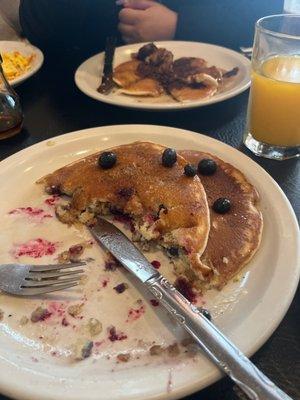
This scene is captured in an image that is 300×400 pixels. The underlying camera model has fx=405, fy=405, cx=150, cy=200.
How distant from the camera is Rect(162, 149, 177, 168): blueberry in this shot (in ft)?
4.23

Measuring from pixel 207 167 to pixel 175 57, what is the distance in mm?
1130

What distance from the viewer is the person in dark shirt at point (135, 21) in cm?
245

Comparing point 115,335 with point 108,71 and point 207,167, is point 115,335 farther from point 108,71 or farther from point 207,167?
point 108,71

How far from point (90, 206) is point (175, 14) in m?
1.84

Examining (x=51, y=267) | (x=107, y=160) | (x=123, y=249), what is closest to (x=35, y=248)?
(x=51, y=267)

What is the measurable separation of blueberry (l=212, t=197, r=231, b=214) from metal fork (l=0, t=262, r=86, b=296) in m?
0.41

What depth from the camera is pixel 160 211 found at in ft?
3.89

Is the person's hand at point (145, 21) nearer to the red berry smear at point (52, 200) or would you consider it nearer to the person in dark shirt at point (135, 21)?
the person in dark shirt at point (135, 21)

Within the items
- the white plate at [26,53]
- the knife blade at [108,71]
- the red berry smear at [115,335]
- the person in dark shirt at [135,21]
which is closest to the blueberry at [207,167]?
the red berry smear at [115,335]

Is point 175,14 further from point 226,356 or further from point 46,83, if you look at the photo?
point 226,356

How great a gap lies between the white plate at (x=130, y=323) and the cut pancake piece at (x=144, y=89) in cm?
68

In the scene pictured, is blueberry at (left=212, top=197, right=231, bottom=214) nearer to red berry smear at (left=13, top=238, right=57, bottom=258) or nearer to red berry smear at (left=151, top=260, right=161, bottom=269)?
red berry smear at (left=151, top=260, right=161, bottom=269)

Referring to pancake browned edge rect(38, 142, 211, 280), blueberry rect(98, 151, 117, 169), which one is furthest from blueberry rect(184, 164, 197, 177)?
blueberry rect(98, 151, 117, 169)

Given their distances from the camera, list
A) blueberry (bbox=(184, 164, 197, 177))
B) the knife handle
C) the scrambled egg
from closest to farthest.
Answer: the knife handle < blueberry (bbox=(184, 164, 197, 177)) < the scrambled egg
